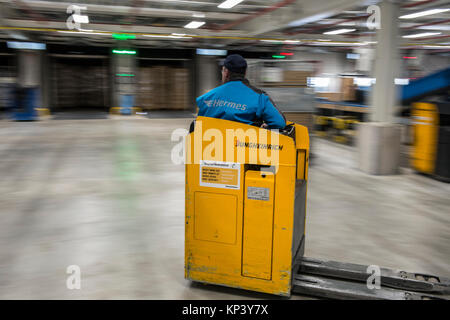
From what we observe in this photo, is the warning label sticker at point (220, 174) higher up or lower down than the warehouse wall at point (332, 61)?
lower down

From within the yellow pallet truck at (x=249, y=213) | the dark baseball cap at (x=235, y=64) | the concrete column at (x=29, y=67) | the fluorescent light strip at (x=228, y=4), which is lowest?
the yellow pallet truck at (x=249, y=213)

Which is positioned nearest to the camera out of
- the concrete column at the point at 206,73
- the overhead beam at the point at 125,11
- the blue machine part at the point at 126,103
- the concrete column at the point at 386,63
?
the concrete column at the point at 386,63

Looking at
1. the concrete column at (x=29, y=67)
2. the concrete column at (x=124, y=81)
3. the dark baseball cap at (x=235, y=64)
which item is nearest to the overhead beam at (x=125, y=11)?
the concrete column at (x=124, y=81)

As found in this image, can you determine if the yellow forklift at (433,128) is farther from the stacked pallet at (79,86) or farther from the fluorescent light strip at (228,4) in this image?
the stacked pallet at (79,86)

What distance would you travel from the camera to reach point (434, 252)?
12.3 feet

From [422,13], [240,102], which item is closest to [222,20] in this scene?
[422,13]

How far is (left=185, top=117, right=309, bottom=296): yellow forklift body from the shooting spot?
2.59 meters

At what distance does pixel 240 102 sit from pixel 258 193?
0.65 m

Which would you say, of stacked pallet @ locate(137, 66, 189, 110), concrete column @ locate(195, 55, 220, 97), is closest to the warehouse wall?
concrete column @ locate(195, 55, 220, 97)

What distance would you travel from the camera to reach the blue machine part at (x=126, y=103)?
668 inches

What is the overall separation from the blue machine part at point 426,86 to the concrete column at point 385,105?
69cm

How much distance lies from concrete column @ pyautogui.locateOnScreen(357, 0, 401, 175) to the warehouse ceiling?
0.65m
